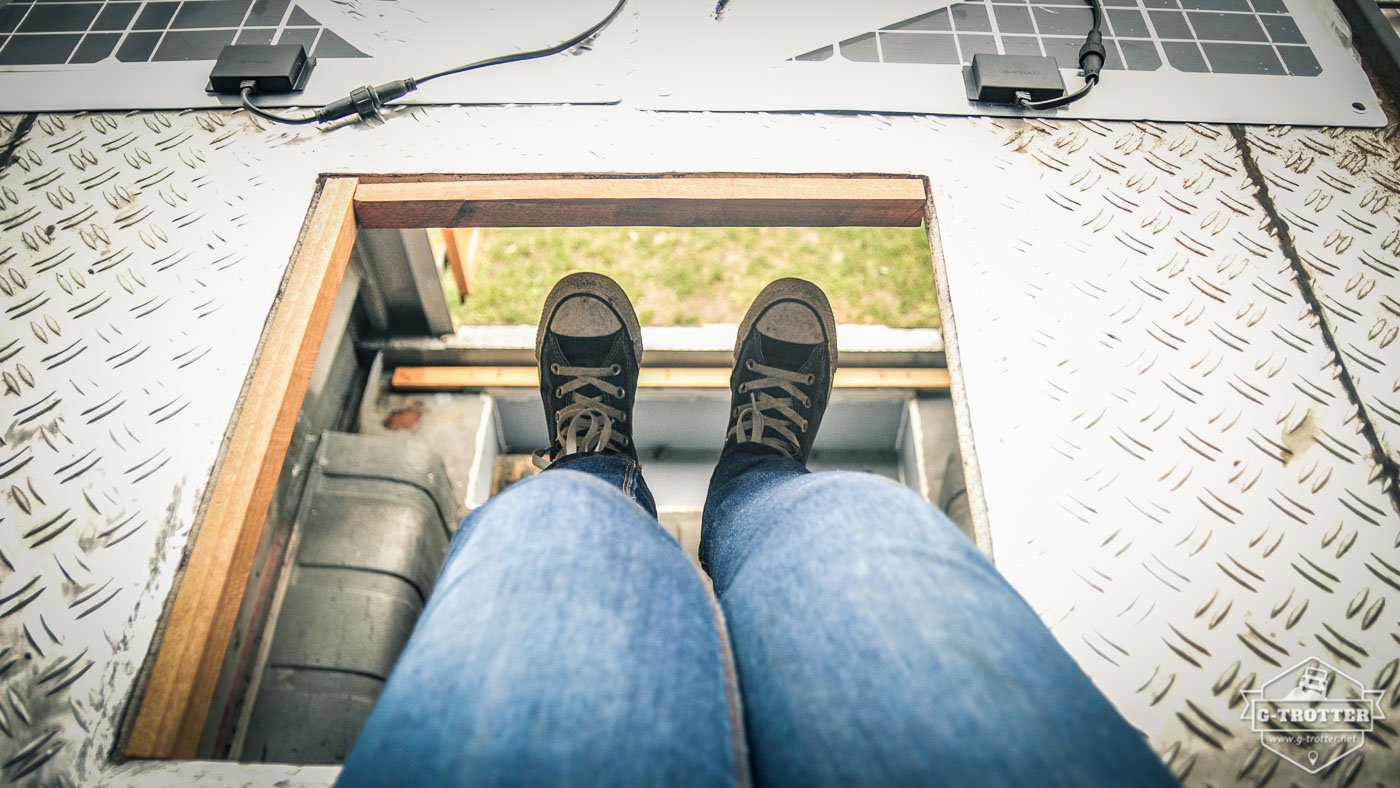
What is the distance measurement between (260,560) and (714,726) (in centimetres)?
94

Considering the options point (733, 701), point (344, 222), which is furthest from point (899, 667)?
point (344, 222)

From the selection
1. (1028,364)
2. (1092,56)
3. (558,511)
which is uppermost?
(1092,56)

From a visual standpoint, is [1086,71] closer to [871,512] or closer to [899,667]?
[871,512]

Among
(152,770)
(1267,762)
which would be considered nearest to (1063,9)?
(1267,762)

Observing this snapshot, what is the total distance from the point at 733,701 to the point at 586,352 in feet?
2.14

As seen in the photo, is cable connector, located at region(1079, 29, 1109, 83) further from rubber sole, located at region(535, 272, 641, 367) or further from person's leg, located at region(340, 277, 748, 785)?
person's leg, located at region(340, 277, 748, 785)

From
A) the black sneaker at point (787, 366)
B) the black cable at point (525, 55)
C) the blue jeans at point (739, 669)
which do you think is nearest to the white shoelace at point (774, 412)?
the black sneaker at point (787, 366)

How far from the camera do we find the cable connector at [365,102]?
928mm

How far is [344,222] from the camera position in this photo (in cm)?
87

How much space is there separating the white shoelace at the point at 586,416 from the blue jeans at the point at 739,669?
13.8 inches

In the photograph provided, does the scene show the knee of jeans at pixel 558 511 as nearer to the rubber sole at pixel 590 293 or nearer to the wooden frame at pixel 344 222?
the wooden frame at pixel 344 222

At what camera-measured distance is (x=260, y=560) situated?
43.0 inches

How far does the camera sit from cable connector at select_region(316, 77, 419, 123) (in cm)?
93

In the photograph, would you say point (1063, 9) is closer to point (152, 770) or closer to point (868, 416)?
point (868, 416)
